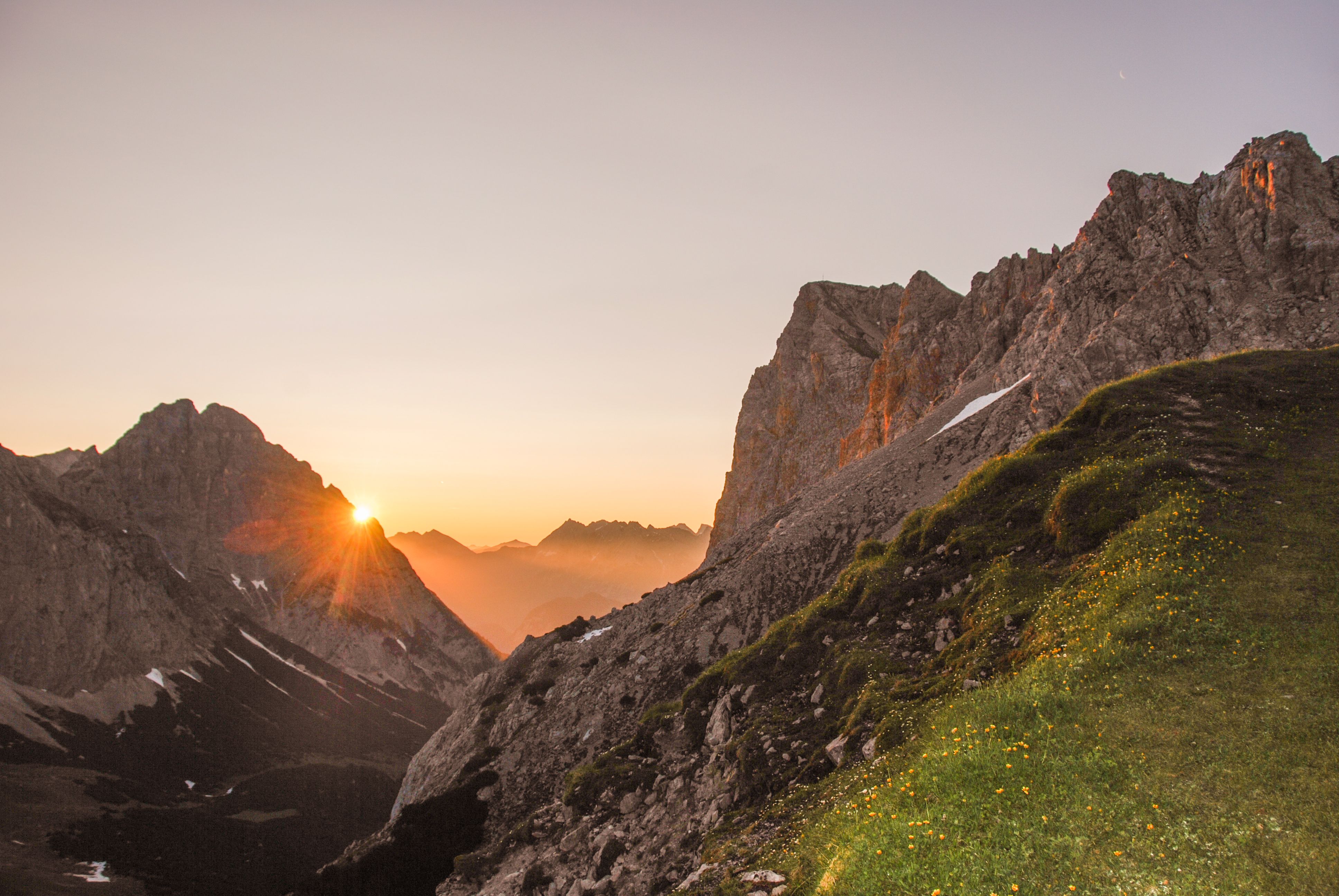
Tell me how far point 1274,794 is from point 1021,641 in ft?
31.6

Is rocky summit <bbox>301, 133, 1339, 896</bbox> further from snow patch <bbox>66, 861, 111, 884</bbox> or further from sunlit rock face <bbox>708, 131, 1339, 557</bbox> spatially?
snow patch <bbox>66, 861, 111, 884</bbox>

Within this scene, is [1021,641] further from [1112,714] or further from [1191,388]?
[1191,388]

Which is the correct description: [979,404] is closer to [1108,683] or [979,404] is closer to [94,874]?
[1108,683]

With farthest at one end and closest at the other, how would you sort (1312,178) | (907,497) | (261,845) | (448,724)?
Answer: (261,845)
(448,724)
(1312,178)
(907,497)

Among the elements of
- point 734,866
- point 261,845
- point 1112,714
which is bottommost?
point 261,845

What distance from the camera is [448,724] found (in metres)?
87.3

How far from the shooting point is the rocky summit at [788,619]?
99.9 feet

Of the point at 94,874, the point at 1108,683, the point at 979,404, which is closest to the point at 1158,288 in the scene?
the point at 979,404

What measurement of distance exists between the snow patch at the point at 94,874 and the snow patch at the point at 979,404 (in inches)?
5262

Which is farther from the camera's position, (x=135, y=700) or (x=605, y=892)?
(x=135, y=700)

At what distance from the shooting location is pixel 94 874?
10744 centimetres

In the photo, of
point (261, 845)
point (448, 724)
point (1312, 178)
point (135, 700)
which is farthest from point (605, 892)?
point (135, 700)

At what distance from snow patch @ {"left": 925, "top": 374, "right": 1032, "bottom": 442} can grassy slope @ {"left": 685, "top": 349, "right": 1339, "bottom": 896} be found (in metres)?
30.6

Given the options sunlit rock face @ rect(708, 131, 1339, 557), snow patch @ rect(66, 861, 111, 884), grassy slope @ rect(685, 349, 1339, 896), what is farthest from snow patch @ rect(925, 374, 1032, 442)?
snow patch @ rect(66, 861, 111, 884)
